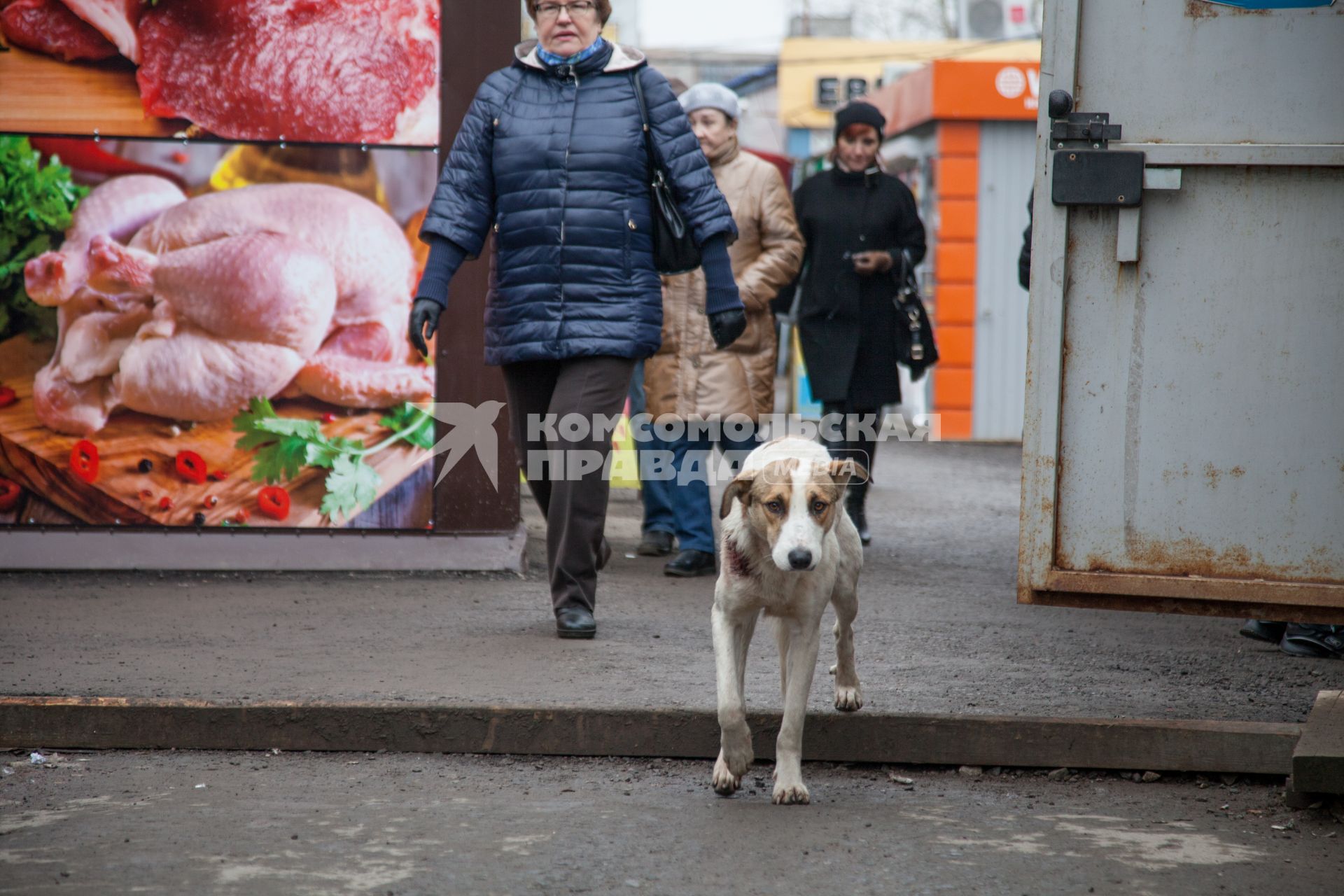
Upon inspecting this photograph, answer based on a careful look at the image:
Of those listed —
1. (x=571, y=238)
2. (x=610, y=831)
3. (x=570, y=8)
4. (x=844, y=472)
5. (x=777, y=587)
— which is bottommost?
(x=610, y=831)

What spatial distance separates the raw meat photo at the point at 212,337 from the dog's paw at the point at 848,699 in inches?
119

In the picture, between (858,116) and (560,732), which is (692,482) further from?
(560,732)

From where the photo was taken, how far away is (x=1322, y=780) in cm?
416

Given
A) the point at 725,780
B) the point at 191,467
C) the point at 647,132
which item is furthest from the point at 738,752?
the point at 191,467

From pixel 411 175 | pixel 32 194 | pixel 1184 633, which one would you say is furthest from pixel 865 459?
pixel 32 194

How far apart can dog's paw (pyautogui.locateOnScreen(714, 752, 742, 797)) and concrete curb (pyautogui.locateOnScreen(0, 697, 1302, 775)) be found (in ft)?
1.23

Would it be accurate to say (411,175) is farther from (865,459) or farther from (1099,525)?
(1099,525)

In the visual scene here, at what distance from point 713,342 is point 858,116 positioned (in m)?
1.57

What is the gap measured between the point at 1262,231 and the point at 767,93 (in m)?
55.8

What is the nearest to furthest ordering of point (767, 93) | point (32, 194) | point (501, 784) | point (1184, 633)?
point (501, 784) → point (1184, 633) → point (32, 194) → point (767, 93)

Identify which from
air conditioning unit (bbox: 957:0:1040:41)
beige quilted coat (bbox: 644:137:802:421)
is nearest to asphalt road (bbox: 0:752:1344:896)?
beige quilted coat (bbox: 644:137:802:421)

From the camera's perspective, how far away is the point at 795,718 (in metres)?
4.29

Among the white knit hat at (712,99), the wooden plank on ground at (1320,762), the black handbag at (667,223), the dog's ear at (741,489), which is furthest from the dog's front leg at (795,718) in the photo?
the white knit hat at (712,99)

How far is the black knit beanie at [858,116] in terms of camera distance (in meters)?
8.33
